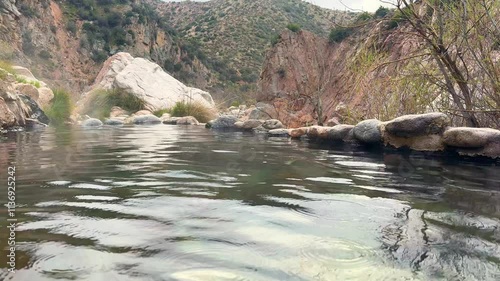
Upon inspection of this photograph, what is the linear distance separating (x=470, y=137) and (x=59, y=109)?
1521cm

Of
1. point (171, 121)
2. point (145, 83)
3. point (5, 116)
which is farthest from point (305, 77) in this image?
point (5, 116)

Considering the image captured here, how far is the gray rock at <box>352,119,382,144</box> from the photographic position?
7191 millimetres

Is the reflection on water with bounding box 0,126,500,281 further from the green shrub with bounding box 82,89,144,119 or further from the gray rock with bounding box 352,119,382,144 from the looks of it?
the green shrub with bounding box 82,89,144,119

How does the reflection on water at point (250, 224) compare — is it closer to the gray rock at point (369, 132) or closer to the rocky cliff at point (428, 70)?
the rocky cliff at point (428, 70)

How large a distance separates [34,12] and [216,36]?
23405mm

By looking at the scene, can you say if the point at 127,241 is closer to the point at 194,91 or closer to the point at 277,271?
the point at 277,271

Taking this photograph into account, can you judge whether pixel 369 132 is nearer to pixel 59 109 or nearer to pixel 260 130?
pixel 260 130

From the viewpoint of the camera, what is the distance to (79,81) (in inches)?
1487

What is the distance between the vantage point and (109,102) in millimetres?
24297

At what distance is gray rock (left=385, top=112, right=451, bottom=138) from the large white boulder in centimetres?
1775

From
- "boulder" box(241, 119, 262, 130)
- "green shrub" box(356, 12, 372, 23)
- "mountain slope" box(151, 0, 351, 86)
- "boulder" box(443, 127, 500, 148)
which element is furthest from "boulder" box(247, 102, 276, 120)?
"mountain slope" box(151, 0, 351, 86)

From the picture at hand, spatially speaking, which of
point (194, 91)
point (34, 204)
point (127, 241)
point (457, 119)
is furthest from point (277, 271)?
point (194, 91)

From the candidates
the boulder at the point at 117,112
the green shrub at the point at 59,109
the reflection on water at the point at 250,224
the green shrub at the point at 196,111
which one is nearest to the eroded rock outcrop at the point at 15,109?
the green shrub at the point at 59,109

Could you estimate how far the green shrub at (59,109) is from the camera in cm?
1595
